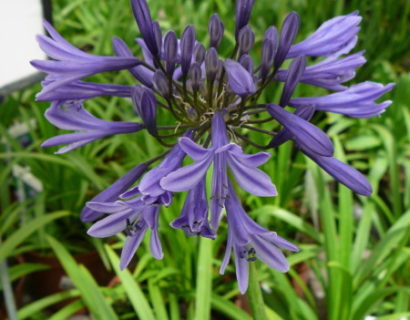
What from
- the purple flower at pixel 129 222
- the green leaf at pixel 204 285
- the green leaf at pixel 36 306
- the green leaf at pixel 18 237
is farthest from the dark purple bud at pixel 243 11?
the green leaf at pixel 36 306

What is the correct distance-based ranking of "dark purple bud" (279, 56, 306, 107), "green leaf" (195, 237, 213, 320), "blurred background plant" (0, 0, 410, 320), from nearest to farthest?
"dark purple bud" (279, 56, 306, 107) → "green leaf" (195, 237, 213, 320) → "blurred background plant" (0, 0, 410, 320)

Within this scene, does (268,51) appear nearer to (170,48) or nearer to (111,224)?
(170,48)

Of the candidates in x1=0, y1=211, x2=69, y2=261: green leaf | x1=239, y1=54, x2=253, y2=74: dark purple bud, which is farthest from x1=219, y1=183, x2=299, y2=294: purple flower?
x1=0, y1=211, x2=69, y2=261: green leaf

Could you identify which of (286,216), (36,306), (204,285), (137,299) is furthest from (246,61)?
(36,306)

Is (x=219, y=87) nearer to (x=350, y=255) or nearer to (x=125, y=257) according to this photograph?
(x=125, y=257)

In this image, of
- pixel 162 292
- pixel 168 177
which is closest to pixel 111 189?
pixel 168 177

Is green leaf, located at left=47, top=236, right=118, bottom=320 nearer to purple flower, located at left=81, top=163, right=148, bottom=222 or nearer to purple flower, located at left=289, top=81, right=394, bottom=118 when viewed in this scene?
purple flower, located at left=81, top=163, right=148, bottom=222

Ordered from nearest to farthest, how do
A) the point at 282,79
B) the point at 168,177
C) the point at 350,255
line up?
the point at 168,177, the point at 282,79, the point at 350,255
